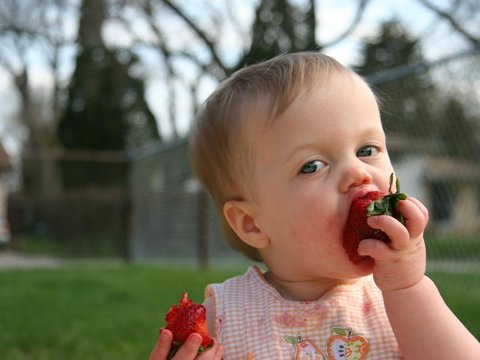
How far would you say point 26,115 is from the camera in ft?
84.0

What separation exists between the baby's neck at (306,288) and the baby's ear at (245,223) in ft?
0.39

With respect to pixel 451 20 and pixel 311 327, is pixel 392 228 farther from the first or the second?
pixel 451 20

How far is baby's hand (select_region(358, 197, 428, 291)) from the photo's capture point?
1.37 m

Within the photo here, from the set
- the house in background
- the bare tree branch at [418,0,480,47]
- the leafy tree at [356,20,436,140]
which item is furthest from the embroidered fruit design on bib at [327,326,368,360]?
the bare tree branch at [418,0,480,47]

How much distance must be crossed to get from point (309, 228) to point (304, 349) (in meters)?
0.30

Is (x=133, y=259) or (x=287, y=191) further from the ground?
(x=287, y=191)

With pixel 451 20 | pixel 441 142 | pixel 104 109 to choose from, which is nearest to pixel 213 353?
pixel 441 142

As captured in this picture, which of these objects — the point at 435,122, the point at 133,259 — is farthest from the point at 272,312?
the point at 133,259

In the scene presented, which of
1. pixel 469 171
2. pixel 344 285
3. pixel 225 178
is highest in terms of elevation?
pixel 225 178

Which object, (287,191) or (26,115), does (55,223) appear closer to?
(26,115)

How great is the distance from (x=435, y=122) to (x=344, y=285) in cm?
442

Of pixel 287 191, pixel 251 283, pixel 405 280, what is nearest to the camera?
pixel 405 280

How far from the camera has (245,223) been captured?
1781mm

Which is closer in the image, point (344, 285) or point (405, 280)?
point (405, 280)
